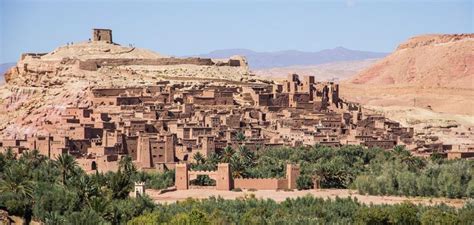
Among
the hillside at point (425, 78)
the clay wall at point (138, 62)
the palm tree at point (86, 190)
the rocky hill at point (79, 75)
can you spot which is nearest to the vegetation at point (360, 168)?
the palm tree at point (86, 190)

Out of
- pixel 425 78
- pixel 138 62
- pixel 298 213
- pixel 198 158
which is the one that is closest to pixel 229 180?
pixel 198 158

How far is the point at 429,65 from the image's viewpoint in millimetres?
113625

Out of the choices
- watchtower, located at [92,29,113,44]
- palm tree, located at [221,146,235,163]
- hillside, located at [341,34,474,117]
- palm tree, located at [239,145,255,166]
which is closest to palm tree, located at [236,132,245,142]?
palm tree, located at [239,145,255,166]

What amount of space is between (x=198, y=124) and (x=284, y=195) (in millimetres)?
11140

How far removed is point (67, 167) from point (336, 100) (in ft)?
79.2

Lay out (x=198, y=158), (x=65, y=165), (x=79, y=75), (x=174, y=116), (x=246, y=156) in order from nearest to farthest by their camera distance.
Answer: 1. (x=65, y=165)
2. (x=198, y=158)
3. (x=246, y=156)
4. (x=174, y=116)
5. (x=79, y=75)

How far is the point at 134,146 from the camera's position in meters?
53.6

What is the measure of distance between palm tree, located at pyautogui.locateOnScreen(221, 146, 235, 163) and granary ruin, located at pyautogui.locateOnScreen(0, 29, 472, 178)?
2.54 ft

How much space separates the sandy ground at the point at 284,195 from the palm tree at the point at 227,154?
2763mm

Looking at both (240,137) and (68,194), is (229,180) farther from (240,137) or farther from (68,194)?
(68,194)

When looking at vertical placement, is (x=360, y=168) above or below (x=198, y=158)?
below

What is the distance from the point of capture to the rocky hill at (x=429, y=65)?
108500 millimetres

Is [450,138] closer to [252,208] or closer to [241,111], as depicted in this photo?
[241,111]

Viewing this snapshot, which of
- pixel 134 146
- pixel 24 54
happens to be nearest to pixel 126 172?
pixel 134 146
